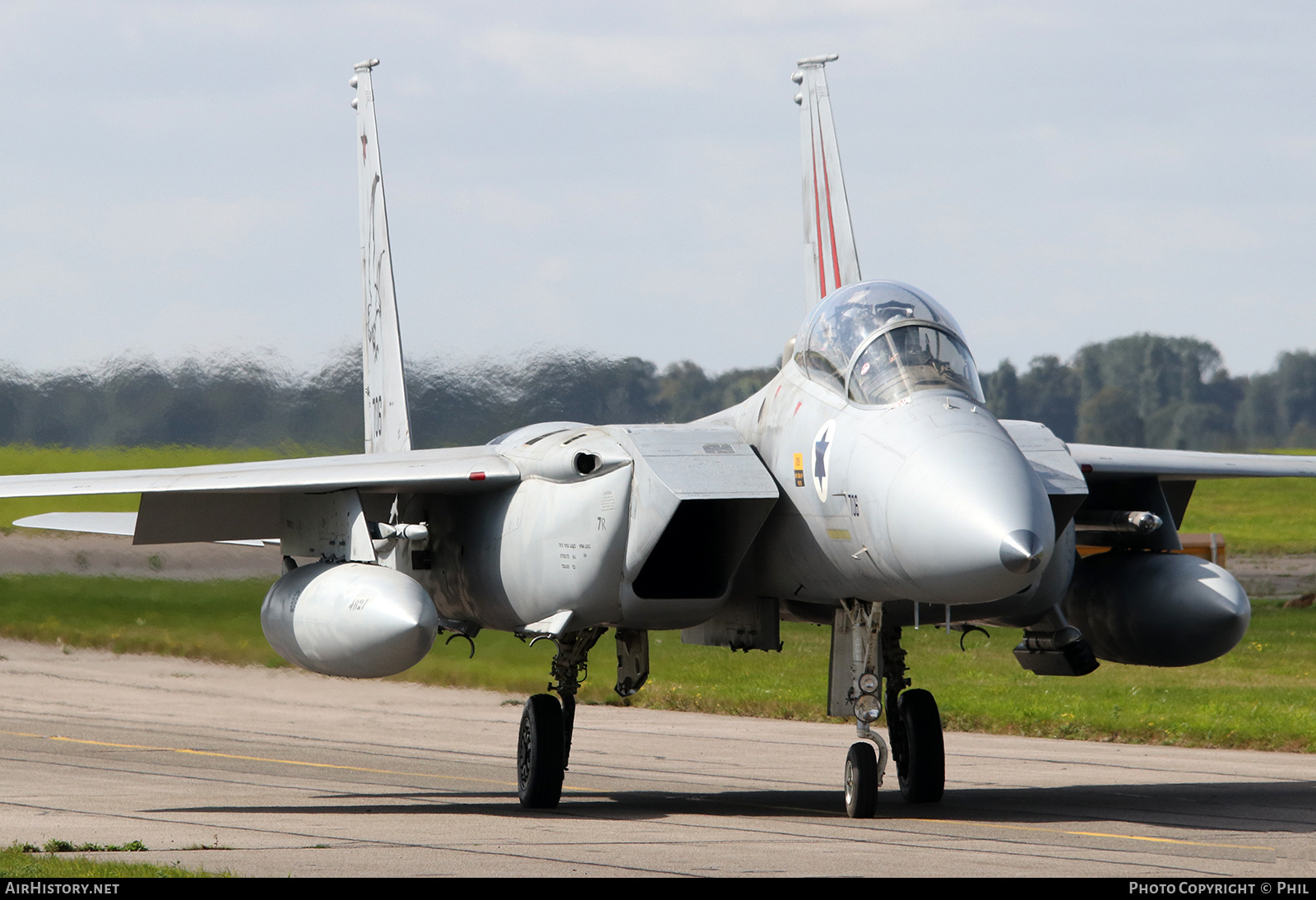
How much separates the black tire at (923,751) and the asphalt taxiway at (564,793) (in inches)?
6.4

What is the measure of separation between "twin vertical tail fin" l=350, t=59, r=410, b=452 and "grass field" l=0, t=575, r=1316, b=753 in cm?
528

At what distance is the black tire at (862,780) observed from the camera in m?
9.90

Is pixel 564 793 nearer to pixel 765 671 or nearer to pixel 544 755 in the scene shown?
pixel 544 755

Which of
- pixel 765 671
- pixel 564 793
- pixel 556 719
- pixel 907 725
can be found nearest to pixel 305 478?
pixel 556 719

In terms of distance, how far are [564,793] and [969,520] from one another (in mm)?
5911

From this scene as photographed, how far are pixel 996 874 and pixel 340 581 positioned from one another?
16.4 ft

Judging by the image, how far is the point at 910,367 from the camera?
31.3 feet

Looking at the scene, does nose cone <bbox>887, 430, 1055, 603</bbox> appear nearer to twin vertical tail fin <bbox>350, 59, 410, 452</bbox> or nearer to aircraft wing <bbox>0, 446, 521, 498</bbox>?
aircraft wing <bbox>0, 446, 521, 498</bbox>

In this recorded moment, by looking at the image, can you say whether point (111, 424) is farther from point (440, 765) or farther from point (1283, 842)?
point (1283, 842)

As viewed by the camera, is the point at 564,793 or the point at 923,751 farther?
the point at 564,793

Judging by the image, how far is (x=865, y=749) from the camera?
9.86m

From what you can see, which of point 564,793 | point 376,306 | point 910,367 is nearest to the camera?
point 910,367

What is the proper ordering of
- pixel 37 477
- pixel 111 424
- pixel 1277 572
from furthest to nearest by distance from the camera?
pixel 1277 572 < pixel 111 424 < pixel 37 477
